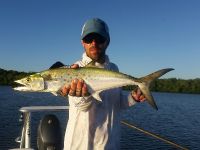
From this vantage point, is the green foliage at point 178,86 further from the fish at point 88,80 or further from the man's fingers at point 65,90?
the man's fingers at point 65,90

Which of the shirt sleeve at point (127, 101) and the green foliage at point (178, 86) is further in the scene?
the green foliage at point (178, 86)

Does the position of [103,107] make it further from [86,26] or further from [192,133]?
[192,133]

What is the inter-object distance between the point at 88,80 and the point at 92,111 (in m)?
0.41

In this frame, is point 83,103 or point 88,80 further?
point 88,80

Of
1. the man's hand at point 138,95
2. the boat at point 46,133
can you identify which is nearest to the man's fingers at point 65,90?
the man's hand at point 138,95

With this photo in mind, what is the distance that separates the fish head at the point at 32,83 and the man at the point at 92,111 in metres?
0.36

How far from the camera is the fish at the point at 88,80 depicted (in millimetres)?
4242

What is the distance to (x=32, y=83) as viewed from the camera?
4.41 m

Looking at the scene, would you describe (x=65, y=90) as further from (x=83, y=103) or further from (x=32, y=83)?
(x=32, y=83)

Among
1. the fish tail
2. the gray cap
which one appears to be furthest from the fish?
the gray cap

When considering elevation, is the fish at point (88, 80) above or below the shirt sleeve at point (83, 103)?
above

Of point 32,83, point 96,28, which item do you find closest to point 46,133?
point 32,83

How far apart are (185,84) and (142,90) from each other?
12460cm

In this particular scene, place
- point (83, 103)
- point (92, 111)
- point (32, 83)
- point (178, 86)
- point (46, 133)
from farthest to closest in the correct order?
point (178, 86) → point (46, 133) → point (32, 83) → point (92, 111) → point (83, 103)
